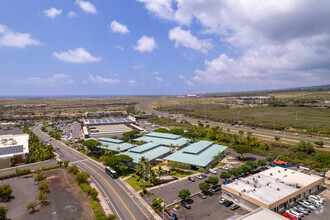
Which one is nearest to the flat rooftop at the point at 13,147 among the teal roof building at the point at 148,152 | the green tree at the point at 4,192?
the green tree at the point at 4,192

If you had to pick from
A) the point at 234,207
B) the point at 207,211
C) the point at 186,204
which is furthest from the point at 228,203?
the point at 186,204

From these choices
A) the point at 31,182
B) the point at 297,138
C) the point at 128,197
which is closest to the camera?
the point at 128,197

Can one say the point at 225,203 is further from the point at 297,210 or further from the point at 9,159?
the point at 9,159

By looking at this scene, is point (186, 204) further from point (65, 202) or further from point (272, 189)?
point (65, 202)

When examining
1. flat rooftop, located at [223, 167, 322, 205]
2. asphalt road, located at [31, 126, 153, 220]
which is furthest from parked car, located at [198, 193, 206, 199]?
asphalt road, located at [31, 126, 153, 220]

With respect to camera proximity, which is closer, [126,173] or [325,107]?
[126,173]

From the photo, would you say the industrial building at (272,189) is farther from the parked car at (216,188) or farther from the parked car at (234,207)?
the parked car at (216,188)

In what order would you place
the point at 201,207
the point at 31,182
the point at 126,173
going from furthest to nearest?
1. the point at 126,173
2. the point at 31,182
3. the point at 201,207

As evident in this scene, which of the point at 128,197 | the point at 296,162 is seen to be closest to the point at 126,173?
the point at 128,197
